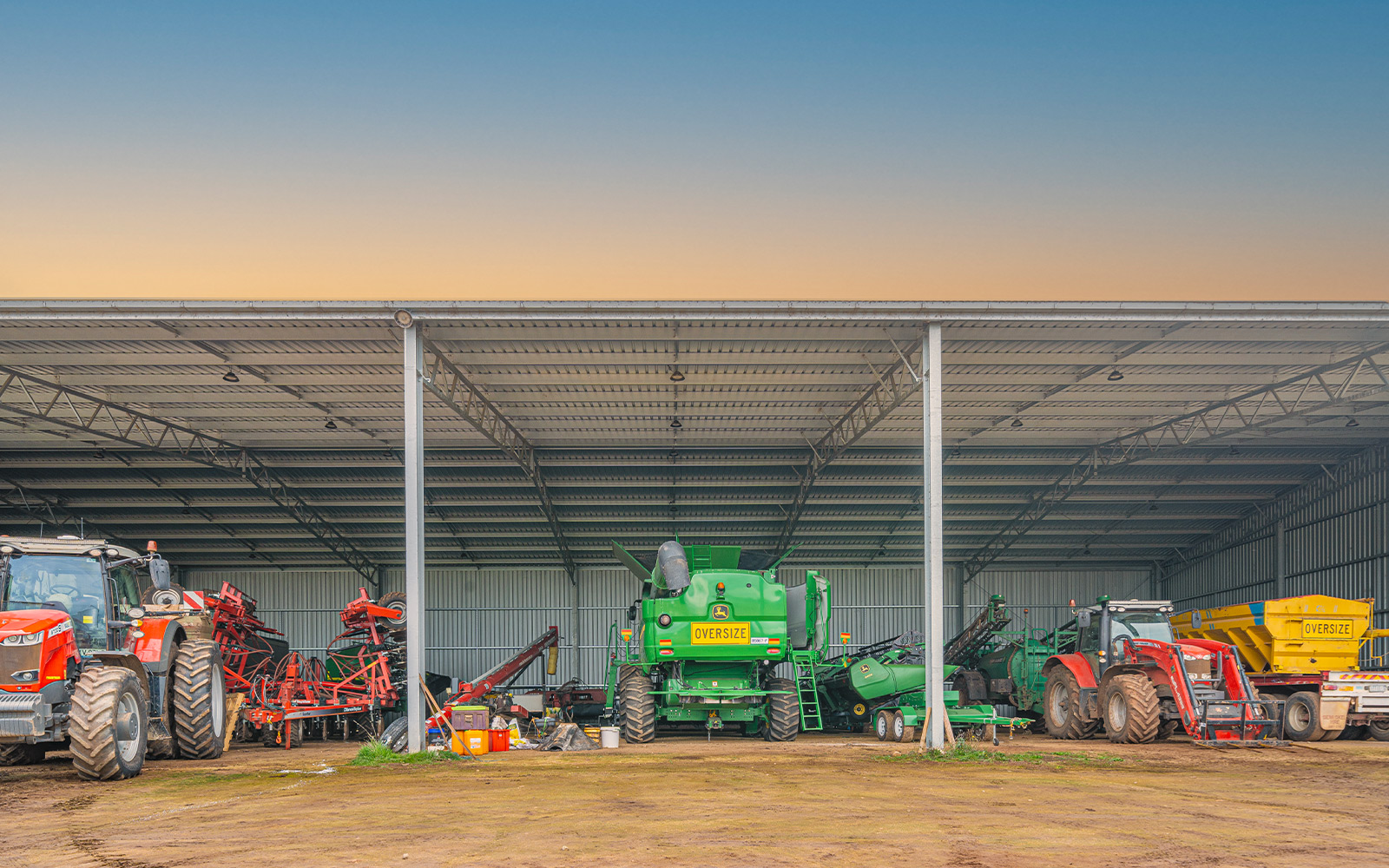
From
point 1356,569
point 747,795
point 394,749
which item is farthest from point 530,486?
point 1356,569

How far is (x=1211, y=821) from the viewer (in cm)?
974

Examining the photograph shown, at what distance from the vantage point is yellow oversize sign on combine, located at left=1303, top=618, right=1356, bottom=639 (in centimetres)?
2006

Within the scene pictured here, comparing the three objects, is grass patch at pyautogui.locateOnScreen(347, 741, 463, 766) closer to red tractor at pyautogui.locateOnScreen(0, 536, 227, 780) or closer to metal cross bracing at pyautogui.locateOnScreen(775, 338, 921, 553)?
red tractor at pyautogui.locateOnScreen(0, 536, 227, 780)

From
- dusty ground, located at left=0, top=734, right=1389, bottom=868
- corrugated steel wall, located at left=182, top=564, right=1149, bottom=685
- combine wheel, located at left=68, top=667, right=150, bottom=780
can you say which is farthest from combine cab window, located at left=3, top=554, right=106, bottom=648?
corrugated steel wall, located at left=182, top=564, right=1149, bottom=685

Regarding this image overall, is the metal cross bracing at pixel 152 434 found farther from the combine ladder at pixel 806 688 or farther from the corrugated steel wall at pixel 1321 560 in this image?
the corrugated steel wall at pixel 1321 560

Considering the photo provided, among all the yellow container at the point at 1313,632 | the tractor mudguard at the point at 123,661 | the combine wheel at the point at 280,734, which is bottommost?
the combine wheel at the point at 280,734

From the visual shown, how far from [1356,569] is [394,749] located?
2171 cm

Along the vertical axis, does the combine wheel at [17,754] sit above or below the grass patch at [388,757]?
above

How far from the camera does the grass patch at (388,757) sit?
14836 mm

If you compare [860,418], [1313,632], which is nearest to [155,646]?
[860,418]

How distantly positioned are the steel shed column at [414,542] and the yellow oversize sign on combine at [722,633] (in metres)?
4.70

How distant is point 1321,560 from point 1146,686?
42.9 ft

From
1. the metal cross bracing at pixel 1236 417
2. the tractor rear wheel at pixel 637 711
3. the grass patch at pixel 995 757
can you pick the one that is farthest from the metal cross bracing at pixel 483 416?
the metal cross bracing at pixel 1236 417

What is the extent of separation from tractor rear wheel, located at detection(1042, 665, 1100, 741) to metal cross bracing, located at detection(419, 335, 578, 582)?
448 inches
